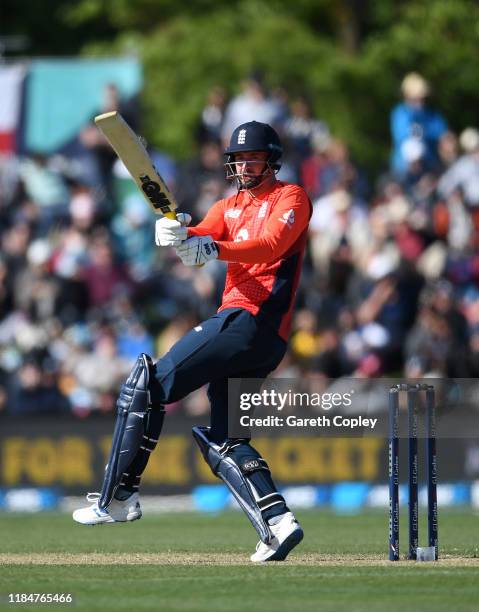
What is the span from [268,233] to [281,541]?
1712 millimetres

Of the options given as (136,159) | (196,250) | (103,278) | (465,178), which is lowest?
(196,250)

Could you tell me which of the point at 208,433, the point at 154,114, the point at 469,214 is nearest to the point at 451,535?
the point at 208,433

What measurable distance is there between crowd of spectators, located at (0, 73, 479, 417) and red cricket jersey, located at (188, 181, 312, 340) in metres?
7.14

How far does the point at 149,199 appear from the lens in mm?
8688

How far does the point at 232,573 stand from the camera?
7844 mm

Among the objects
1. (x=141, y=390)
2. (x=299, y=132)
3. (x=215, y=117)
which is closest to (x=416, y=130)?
(x=299, y=132)

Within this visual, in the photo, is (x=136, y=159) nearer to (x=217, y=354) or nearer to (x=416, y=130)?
(x=217, y=354)

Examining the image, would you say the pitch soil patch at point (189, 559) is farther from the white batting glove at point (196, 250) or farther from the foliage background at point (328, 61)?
the foliage background at point (328, 61)

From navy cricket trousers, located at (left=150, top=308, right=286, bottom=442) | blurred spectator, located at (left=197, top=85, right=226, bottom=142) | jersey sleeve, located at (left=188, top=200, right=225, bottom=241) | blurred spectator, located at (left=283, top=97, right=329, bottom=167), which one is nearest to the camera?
navy cricket trousers, located at (left=150, top=308, right=286, bottom=442)

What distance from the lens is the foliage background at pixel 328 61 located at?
23938 mm

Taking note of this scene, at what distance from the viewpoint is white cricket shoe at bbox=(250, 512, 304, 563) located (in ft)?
27.7

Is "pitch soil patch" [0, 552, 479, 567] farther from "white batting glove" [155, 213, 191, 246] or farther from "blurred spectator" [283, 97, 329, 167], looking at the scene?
"blurred spectator" [283, 97, 329, 167]

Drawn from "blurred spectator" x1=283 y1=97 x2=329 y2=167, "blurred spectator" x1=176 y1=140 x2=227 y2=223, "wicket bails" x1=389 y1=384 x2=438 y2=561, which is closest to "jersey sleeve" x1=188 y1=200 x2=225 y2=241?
"wicket bails" x1=389 y1=384 x2=438 y2=561

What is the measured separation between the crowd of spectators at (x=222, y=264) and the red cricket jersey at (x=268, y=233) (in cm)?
714
